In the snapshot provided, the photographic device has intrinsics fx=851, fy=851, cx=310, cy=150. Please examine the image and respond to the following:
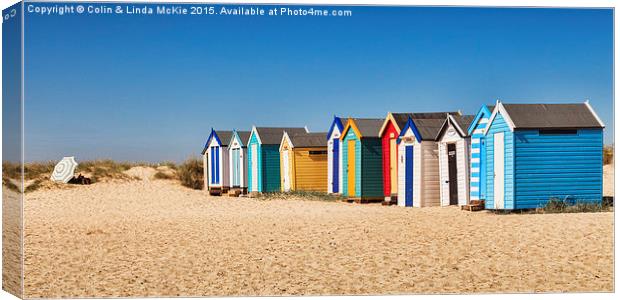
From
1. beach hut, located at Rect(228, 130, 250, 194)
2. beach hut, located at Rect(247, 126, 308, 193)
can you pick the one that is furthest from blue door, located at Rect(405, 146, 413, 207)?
beach hut, located at Rect(228, 130, 250, 194)

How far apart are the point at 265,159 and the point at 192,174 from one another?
278 inches

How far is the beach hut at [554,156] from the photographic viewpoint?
59.6ft

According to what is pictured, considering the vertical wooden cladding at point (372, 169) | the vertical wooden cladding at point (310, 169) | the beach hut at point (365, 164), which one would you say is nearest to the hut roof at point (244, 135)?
the vertical wooden cladding at point (310, 169)

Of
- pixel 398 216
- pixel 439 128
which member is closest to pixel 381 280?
pixel 398 216

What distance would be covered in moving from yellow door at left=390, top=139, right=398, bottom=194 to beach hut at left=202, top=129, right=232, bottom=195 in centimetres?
957

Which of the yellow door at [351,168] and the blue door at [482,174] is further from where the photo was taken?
the yellow door at [351,168]

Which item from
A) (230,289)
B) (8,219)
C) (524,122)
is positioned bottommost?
(230,289)

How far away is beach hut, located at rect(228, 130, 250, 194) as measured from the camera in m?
31.5

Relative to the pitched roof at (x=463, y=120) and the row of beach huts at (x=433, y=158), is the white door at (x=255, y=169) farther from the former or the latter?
the pitched roof at (x=463, y=120)

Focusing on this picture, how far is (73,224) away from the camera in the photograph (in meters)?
17.9

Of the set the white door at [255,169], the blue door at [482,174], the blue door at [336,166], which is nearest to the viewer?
the blue door at [482,174]

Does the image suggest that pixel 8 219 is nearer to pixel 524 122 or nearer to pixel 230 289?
pixel 230 289

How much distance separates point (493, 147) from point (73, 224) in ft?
30.6

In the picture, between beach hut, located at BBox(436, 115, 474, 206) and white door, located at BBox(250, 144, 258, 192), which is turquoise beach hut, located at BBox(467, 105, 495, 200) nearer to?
beach hut, located at BBox(436, 115, 474, 206)
